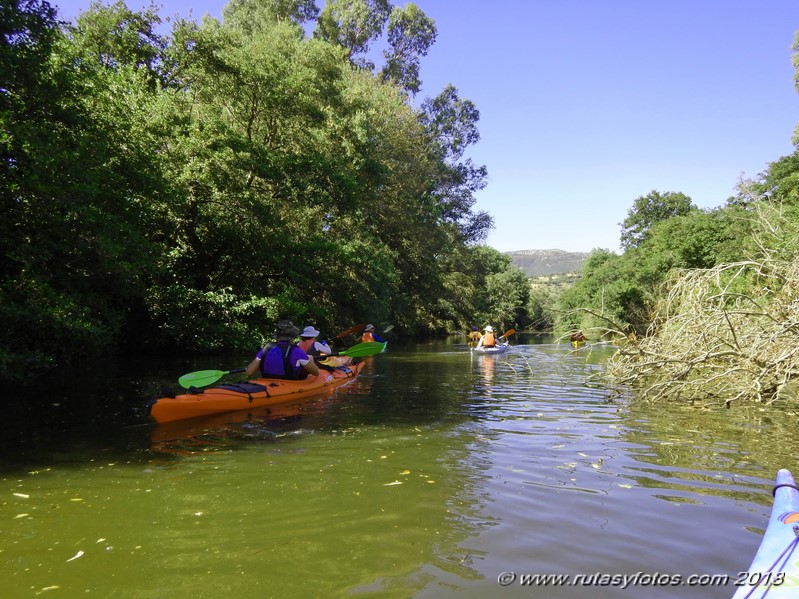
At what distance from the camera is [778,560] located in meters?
2.76

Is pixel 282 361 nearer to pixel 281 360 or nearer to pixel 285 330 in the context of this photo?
pixel 281 360

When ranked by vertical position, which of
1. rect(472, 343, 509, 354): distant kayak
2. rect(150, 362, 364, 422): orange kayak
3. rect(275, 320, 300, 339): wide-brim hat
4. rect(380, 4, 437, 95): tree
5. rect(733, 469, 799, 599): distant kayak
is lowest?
rect(472, 343, 509, 354): distant kayak

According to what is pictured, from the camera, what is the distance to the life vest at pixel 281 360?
9.66 meters

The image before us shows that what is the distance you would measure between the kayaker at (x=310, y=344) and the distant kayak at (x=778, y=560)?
8901mm

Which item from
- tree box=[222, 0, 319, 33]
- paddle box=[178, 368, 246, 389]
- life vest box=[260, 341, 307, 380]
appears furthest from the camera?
tree box=[222, 0, 319, 33]

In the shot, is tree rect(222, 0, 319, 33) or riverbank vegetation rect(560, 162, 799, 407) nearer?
riverbank vegetation rect(560, 162, 799, 407)

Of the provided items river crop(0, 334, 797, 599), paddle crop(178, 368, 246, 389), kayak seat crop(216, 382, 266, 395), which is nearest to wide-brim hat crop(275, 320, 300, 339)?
kayak seat crop(216, 382, 266, 395)

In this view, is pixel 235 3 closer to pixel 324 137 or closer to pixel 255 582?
pixel 324 137

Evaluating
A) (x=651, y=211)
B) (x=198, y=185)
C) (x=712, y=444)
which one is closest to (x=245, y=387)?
(x=712, y=444)

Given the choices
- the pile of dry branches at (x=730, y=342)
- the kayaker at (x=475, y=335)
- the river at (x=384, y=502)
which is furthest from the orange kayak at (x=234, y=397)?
the kayaker at (x=475, y=335)

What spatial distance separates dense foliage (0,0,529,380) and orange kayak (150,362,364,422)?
3.10 metres

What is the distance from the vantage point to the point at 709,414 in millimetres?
8742

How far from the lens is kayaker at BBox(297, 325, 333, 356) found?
11328 millimetres

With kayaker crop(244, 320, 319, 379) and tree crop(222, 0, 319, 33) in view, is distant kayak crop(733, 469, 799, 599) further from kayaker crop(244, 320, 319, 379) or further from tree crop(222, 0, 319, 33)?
tree crop(222, 0, 319, 33)
